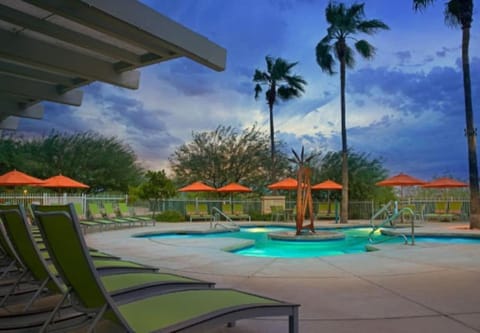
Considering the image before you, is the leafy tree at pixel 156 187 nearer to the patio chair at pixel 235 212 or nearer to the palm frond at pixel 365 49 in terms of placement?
the patio chair at pixel 235 212

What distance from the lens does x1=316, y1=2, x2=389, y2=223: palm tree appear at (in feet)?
64.7

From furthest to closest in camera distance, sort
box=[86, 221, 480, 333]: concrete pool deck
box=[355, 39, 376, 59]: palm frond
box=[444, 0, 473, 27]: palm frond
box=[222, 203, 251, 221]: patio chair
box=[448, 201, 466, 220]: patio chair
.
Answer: box=[222, 203, 251, 221]: patio chair < box=[355, 39, 376, 59]: palm frond < box=[448, 201, 466, 220]: patio chair < box=[444, 0, 473, 27]: palm frond < box=[86, 221, 480, 333]: concrete pool deck

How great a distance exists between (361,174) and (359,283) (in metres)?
19.6

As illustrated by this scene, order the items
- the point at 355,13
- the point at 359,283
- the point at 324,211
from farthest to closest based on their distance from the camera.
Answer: the point at 324,211, the point at 355,13, the point at 359,283

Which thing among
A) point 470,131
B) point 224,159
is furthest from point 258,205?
point 470,131

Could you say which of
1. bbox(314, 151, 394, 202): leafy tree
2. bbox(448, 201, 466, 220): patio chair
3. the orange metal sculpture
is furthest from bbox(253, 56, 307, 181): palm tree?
the orange metal sculpture

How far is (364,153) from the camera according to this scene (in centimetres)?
2459

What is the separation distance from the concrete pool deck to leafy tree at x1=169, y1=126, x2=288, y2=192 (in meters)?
20.1

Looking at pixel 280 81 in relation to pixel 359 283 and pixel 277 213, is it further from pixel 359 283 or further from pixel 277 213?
pixel 359 283

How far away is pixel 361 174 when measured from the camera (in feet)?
78.4

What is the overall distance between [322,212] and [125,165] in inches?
667

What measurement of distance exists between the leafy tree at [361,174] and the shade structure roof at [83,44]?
18061 mm

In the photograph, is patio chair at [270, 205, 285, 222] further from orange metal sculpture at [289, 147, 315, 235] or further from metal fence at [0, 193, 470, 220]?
orange metal sculpture at [289, 147, 315, 235]

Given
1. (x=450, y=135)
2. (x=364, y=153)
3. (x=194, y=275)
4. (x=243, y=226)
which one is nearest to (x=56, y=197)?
(x=243, y=226)
